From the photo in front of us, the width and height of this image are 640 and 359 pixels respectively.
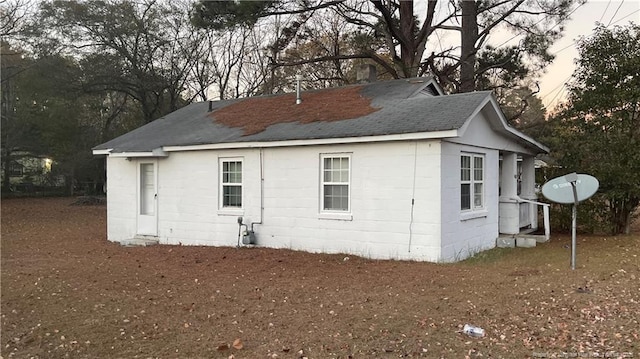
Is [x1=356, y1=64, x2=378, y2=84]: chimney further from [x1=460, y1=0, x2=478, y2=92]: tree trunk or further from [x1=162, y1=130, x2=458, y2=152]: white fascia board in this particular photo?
[x1=460, y1=0, x2=478, y2=92]: tree trunk

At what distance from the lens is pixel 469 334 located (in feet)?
19.2

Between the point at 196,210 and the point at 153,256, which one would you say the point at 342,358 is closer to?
the point at 153,256

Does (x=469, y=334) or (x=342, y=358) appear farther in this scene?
(x=469, y=334)

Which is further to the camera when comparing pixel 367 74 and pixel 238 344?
pixel 367 74

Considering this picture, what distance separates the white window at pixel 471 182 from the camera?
11844 millimetres

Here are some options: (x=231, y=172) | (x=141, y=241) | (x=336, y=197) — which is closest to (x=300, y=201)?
(x=336, y=197)

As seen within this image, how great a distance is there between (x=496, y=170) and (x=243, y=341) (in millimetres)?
9733

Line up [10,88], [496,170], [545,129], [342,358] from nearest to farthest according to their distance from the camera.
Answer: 1. [342,358]
2. [496,170]
3. [545,129]
4. [10,88]

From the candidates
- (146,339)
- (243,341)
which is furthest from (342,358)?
(146,339)

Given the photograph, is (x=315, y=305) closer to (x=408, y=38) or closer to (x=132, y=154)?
(x=132, y=154)

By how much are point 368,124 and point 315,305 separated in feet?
17.1

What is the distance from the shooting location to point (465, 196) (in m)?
12.0

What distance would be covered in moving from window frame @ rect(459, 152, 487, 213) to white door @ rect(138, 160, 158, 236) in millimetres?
8412

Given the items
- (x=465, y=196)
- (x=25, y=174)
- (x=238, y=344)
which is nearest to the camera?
(x=238, y=344)
